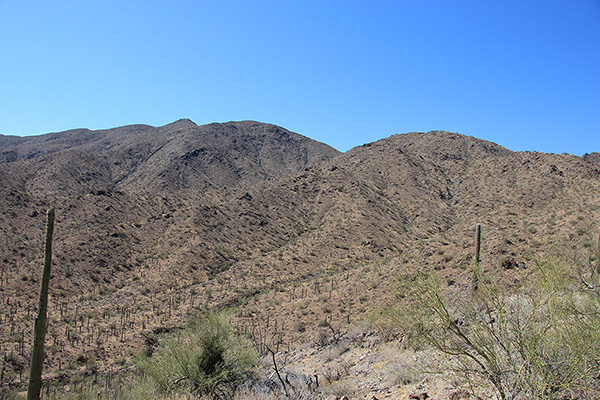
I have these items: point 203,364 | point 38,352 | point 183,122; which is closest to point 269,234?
point 203,364

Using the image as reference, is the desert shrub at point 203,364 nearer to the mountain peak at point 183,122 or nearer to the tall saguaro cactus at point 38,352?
the tall saguaro cactus at point 38,352

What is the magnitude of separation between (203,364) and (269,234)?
32.1 meters

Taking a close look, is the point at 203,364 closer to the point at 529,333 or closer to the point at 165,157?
the point at 529,333

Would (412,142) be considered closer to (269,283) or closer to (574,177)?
(574,177)

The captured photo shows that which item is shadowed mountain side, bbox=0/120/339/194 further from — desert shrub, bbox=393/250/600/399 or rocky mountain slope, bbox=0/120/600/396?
desert shrub, bbox=393/250/600/399

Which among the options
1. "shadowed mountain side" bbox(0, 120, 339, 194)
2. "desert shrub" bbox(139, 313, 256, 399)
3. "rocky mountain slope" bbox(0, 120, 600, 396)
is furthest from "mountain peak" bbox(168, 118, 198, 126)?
"desert shrub" bbox(139, 313, 256, 399)

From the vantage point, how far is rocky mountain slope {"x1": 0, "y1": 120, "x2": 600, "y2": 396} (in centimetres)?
2148

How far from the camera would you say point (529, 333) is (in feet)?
19.1

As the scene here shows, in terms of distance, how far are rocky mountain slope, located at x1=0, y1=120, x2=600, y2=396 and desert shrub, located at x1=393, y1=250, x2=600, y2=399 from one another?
2.73ft

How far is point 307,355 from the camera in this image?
1498 centimetres

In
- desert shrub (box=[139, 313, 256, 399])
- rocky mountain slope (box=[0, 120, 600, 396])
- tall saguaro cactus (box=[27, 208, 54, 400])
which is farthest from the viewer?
rocky mountain slope (box=[0, 120, 600, 396])

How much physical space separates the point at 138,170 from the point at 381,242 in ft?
200

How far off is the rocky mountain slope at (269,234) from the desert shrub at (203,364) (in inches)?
290

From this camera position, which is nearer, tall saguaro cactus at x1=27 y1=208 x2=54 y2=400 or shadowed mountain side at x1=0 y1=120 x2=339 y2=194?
tall saguaro cactus at x1=27 y1=208 x2=54 y2=400
